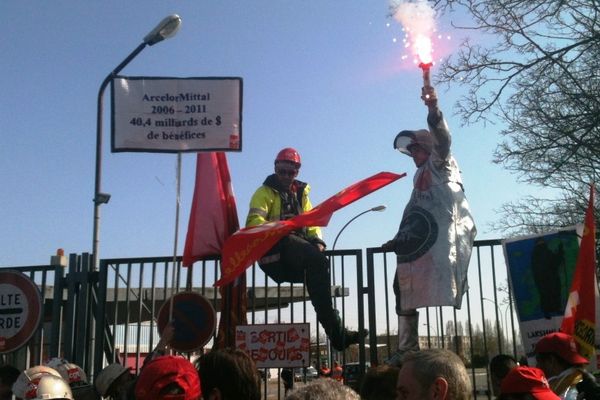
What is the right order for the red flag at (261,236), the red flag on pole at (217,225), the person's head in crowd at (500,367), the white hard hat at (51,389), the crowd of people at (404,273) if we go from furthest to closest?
the red flag on pole at (217,225) < the red flag at (261,236) < the person's head in crowd at (500,367) < the crowd of people at (404,273) < the white hard hat at (51,389)

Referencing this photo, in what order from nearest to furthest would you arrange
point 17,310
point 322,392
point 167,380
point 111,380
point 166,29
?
1. point 322,392
2. point 167,380
3. point 111,380
4. point 17,310
5. point 166,29

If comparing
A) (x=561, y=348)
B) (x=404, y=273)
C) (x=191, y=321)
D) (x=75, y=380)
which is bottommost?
(x=75, y=380)

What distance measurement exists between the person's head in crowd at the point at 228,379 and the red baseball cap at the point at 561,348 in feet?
7.09

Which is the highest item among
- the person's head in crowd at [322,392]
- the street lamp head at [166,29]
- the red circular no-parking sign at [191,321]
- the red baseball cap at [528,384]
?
the street lamp head at [166,29]

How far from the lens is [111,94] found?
6.47m

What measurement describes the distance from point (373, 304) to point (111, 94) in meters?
3.05

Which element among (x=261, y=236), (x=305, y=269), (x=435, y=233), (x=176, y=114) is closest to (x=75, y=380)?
(x=261, y=236)

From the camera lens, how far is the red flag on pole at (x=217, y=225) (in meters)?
6.41

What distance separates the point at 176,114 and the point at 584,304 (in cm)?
376

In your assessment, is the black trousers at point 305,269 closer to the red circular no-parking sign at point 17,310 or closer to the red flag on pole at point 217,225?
the red flag on pole at point 217,225

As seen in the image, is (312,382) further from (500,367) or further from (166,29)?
(166,29)

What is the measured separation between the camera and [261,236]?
6152 millimetres

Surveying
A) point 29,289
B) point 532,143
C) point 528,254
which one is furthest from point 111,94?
point 532,143

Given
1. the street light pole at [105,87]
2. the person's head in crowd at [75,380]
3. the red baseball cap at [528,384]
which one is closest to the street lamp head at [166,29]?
the street light pole at [105,87]
